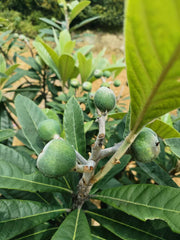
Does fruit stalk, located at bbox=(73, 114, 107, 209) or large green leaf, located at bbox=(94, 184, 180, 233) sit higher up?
fruit stalk, located at bbox=(73, 114, 107, 209)

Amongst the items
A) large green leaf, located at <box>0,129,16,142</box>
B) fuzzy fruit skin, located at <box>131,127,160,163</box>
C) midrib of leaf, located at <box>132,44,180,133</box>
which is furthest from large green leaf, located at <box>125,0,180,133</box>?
large green leaf, located at <box>0,129,16,142</box>

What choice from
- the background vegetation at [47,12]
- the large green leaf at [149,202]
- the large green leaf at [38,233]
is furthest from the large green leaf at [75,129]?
the background vegetation at [47,12]

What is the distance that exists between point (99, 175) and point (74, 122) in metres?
0.26

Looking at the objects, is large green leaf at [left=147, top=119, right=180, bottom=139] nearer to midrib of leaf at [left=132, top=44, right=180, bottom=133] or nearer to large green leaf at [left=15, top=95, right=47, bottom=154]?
midrib of leaf at [left=132, top=44, right=180, bottom=133]

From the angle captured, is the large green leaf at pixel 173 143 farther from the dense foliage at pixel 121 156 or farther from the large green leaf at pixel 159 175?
the large green leaf at pixel 159 175

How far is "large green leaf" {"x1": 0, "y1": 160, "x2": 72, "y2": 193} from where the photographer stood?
65 cm

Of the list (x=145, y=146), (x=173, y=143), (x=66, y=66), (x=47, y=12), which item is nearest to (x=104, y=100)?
(x=145, y=146)

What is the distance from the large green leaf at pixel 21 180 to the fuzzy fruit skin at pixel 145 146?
334 mm

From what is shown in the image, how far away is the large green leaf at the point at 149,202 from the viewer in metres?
0.56

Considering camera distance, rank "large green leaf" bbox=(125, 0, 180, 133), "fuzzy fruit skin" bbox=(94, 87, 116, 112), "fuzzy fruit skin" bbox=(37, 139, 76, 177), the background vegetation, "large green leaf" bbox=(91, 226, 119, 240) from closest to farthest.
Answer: "large green leaf" bbox=(125, 0, 180, 133)
"fuzzy fruit skin" bbox=(37, 139, 76, 177)
"fuzzy fruit skin" bbox=(94, 87, 116, 112)
"large green leaf" bbox=(91, 226, 119, 240)
the background vegetation

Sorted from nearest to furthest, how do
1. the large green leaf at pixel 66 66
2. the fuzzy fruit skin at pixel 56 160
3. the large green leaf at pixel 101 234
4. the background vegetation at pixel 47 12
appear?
1. the fuzzy fruit skin at pixel 56 160
2. the large green leaf at pixel 101 234
3. the large green leaf at pixel 66 66
4. the background vegetation at pixel 47 12

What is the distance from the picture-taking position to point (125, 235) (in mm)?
673

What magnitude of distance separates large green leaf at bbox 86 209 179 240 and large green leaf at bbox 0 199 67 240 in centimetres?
21

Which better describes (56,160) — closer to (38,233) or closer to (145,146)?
(145,146)
